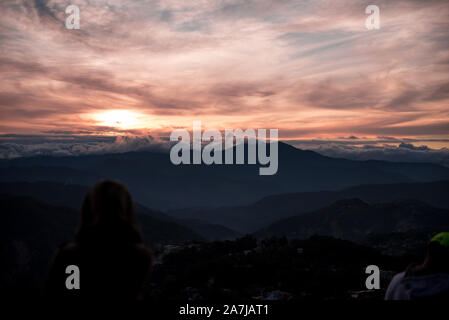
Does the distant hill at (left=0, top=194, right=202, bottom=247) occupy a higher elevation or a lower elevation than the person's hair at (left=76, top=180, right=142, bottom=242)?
lower

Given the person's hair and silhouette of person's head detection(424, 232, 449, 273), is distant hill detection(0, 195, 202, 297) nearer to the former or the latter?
the person's hair

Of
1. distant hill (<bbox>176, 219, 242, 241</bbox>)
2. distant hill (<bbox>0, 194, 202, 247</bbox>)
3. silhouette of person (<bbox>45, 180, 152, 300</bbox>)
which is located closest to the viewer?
silhouette of person (<bbox>45, 180, 152, 300</bbox>)

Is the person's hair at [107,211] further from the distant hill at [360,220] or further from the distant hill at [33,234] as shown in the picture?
the distant hill at [360,220]

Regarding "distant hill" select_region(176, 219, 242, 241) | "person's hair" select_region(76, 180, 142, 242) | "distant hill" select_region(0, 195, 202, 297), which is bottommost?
"distant hill" select_region(176, 219, 242, 241)

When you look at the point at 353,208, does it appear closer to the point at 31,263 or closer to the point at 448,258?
the point at 31,263

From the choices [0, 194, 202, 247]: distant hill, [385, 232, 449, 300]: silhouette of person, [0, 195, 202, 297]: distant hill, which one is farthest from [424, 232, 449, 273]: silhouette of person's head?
[0, 194, 202, 247]: distant hill

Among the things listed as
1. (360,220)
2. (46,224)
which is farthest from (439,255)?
(360,220)

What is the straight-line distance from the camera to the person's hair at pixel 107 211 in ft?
10.0

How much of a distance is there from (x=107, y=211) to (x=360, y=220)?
4845 inches

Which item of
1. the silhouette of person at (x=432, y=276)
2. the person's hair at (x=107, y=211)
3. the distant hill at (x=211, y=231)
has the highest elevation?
the person's hair at (x=107, y=211)

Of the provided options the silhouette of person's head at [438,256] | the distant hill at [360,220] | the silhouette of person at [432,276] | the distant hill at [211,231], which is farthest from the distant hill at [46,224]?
the silhouette of person's head at [438,256]

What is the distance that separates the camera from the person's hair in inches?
120
